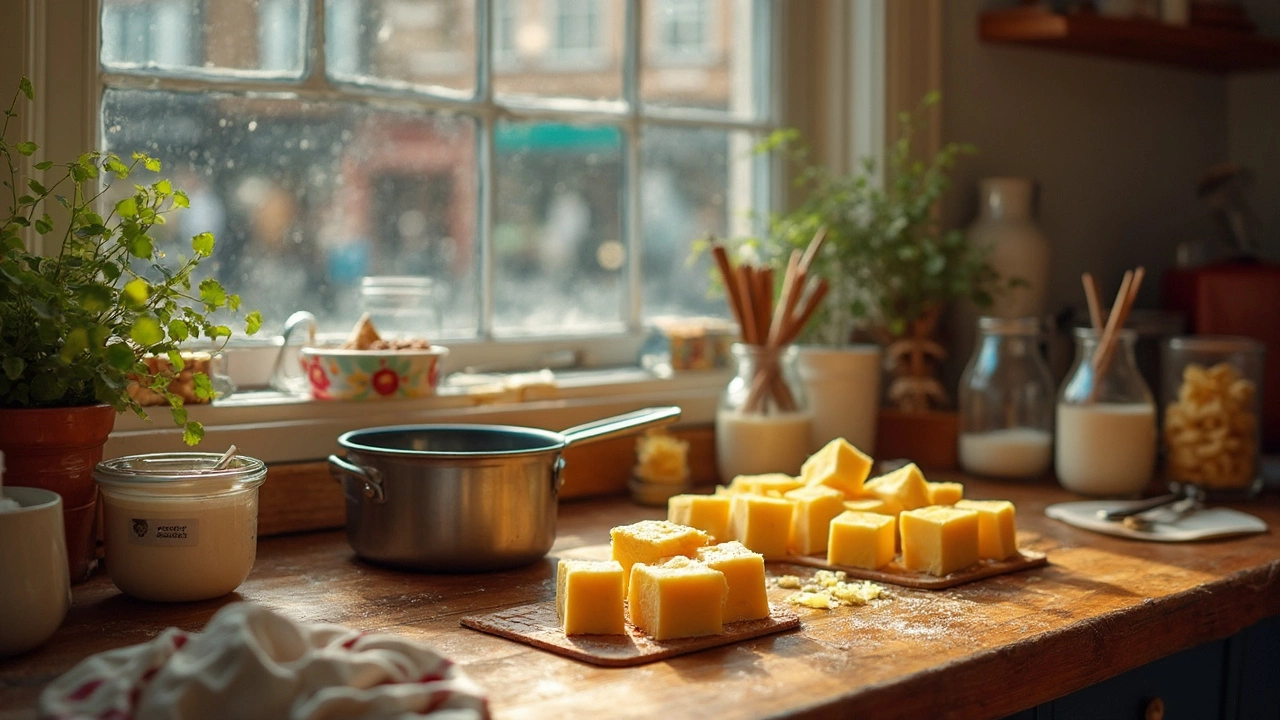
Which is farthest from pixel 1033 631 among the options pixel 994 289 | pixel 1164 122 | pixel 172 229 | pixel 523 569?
pixel 1164 122

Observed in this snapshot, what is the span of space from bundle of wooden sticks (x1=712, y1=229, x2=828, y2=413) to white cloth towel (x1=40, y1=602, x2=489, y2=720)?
3.17 ft

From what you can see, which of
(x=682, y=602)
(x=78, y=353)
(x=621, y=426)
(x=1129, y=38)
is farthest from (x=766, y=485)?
(x=1129, y=38)

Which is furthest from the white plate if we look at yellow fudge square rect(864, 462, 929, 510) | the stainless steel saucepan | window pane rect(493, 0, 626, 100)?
window pane rect(493, 0, 626, 100)

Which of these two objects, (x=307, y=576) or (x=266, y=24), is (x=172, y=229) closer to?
(x=266, y=24)

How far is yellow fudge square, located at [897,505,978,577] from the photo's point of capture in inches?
53.3

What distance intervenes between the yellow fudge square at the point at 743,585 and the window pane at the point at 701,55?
41.1 inches

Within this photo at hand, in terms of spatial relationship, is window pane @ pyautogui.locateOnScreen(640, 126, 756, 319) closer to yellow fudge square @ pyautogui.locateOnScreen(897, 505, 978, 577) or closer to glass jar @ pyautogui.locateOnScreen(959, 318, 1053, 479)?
glass jar @ pyautogui.locateOnScreen(959, 318, 1053, 479)

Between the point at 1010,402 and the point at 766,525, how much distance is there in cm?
69

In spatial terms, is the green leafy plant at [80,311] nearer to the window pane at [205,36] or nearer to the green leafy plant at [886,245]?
the window pane at [205,36]

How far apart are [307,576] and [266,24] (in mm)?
745

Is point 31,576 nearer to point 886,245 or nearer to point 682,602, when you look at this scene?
point 682,602

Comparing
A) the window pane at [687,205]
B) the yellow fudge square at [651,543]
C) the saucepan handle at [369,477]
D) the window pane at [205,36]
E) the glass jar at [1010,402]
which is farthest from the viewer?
the window pane at [687,205]

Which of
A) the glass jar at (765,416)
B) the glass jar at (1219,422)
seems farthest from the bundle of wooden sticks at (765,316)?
the glass jar at (1219,422)

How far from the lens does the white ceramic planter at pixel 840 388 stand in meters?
1.94
